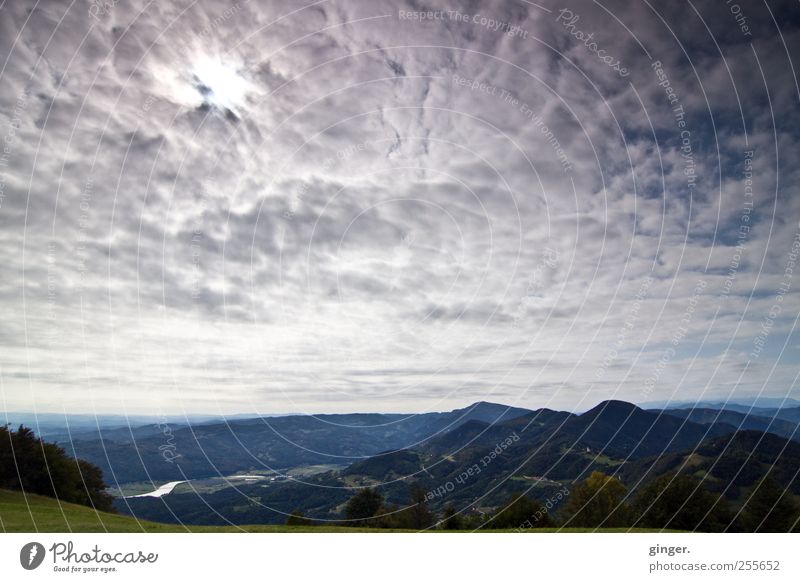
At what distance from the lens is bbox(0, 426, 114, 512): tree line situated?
187 feet

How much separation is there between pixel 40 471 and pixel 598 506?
84.1m

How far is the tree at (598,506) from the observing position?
7712 centimetres

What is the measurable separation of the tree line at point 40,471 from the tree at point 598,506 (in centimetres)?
7068

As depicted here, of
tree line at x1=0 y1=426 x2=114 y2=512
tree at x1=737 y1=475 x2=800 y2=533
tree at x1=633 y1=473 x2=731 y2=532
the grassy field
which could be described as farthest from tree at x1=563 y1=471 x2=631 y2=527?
tree line at x1=0 y1=426 x2=114 y2=512

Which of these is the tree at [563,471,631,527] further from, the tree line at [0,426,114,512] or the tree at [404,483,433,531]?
the tree line at [0,426,114,512]

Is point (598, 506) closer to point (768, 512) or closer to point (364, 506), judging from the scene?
point (768, 512)

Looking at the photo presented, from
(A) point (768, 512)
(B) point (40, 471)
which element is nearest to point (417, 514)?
(B) point (40, 471)

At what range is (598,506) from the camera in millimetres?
81500

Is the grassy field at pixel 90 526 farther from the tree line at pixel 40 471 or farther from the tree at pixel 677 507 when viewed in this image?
the tree at pixel 677 507
